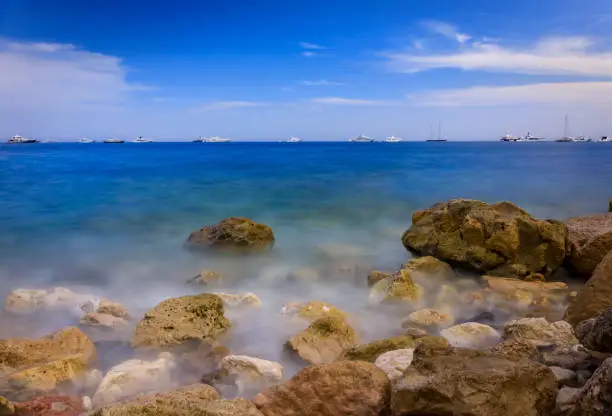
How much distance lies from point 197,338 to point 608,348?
4.87m

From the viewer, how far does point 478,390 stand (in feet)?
11.8

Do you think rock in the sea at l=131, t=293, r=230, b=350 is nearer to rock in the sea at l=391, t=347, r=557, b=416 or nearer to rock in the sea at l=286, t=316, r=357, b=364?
rock in the sea at l=286, t=316, r=357, b=364

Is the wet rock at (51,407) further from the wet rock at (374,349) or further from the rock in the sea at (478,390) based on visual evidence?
the rock in the sea at (478,390)

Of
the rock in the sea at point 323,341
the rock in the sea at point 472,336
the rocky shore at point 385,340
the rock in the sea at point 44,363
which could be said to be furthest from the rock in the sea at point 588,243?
the rock in the sea at point 44,363

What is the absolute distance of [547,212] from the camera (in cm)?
1953

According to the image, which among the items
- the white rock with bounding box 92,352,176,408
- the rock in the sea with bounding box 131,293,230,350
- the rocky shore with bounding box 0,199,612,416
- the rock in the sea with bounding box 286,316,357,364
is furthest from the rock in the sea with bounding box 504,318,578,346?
the white rock with bounding box 92,352,176,408

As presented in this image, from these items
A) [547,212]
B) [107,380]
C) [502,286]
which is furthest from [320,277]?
[547,212]

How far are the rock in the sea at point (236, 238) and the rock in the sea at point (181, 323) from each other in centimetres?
505

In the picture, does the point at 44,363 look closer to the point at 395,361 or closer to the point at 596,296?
the point at 395,361

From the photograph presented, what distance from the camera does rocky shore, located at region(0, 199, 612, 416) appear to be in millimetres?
3711

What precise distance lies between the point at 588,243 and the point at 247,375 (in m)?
7.55

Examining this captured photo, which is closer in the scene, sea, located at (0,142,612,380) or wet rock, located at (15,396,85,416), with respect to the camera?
wet rock, located at (15,396,85,416)

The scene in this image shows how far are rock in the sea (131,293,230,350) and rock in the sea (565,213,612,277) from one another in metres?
7.12

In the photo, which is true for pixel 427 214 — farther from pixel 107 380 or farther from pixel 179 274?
pixel 107 380
